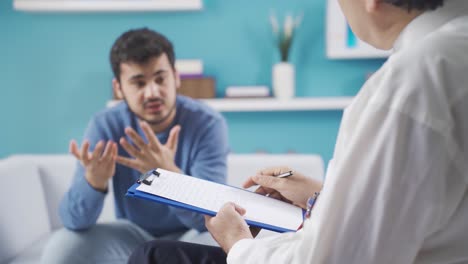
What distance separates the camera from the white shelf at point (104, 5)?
243cm

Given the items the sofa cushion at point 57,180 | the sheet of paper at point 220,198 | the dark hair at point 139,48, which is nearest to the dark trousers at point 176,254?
the sheet of paper at point 220,198

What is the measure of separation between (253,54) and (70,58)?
101 centimetres

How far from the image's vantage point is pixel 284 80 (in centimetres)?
248

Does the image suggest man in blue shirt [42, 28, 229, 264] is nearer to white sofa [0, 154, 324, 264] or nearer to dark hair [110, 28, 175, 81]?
dark hair [110, 28, 175, 81]

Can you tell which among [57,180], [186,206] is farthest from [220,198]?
[57,180]

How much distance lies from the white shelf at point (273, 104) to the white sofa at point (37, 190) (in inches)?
21.0

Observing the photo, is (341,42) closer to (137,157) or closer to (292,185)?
(137,157)

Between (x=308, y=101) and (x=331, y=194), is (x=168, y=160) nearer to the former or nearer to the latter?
(x=331, y=194)

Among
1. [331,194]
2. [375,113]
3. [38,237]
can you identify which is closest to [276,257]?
[331,194]

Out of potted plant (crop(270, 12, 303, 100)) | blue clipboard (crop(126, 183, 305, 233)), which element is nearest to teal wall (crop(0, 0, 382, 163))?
potted plant (crop(270, 12, 303, 100))

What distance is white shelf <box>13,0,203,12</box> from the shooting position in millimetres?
2426

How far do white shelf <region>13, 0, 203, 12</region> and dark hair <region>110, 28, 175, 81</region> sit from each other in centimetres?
81

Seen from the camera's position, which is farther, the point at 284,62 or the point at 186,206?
the point at 284,62

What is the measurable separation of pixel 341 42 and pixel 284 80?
14.9 inches
